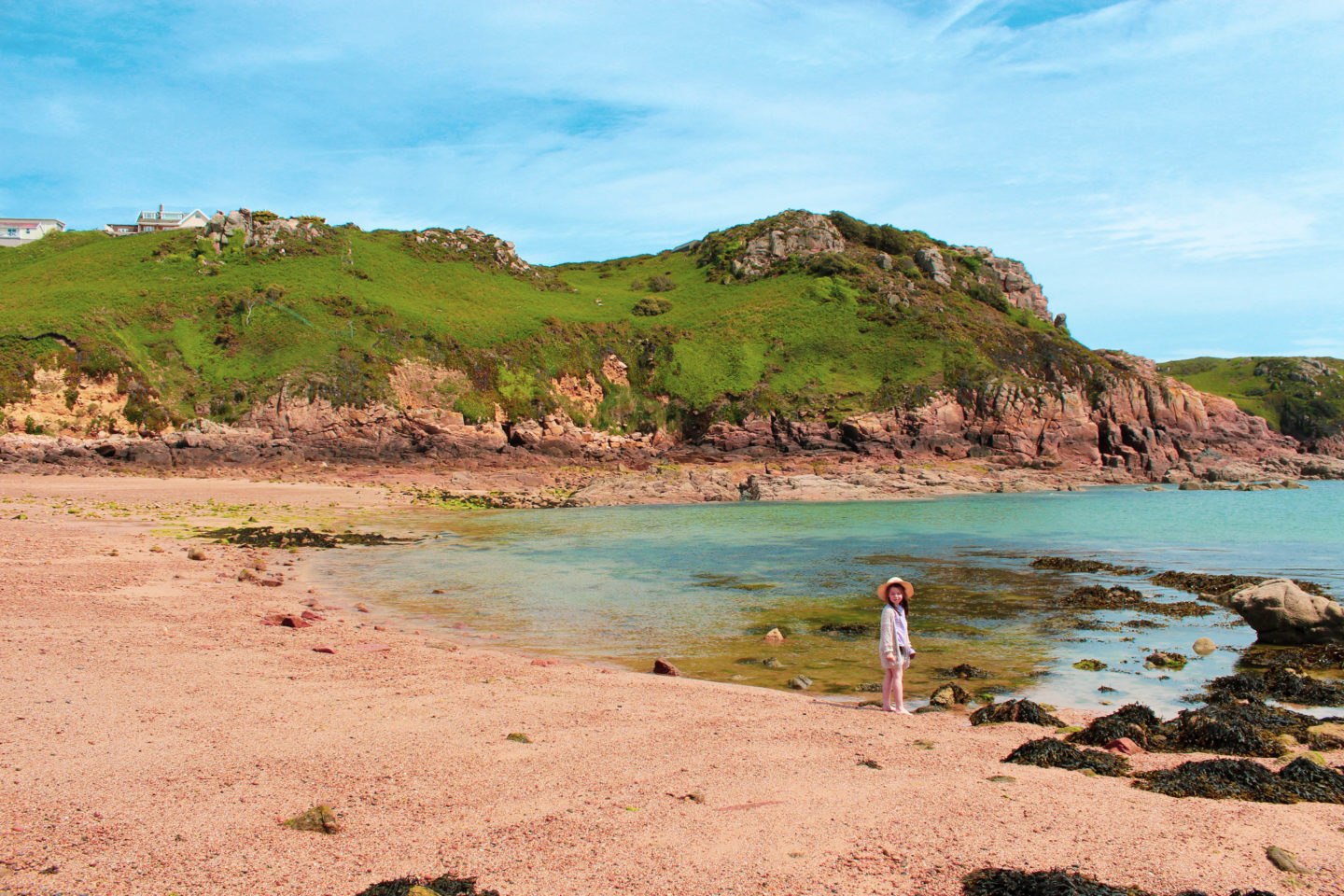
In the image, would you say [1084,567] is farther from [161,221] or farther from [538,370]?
[161,221]

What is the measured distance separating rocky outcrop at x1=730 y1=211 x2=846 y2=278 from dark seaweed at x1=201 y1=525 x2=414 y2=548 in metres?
73.2

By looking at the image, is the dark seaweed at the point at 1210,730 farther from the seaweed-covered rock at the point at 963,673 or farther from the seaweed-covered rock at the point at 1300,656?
the seaweed-covered rock at the point at 1300,656

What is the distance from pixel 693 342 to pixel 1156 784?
6869 centimetres

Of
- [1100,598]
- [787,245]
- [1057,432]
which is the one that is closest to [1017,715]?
[1100,598]

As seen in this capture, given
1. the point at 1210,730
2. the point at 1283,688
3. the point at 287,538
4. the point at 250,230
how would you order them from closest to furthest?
the point at 1210,730 < the point at 1283,688 < the point at 287,538 < the point at 250,230

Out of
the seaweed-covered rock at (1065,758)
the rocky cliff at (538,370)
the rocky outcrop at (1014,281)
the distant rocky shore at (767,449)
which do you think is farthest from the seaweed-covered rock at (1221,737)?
the rocky outcrop at (1014,281)

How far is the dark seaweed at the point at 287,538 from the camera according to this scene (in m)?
20.3

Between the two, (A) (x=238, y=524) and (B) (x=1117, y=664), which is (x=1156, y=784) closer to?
(B) (x=1117, y=664)

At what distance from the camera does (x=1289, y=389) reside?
100 metres

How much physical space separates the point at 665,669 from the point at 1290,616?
9.10 meters

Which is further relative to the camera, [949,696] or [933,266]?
[933,266]

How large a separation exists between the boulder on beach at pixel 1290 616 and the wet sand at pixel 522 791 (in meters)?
5.57

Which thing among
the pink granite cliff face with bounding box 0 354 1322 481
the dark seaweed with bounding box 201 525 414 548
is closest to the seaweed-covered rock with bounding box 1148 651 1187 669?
the dark seaweed with bounding box 201 525 414 548

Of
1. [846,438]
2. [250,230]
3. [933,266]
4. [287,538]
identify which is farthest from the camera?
[933,266]
